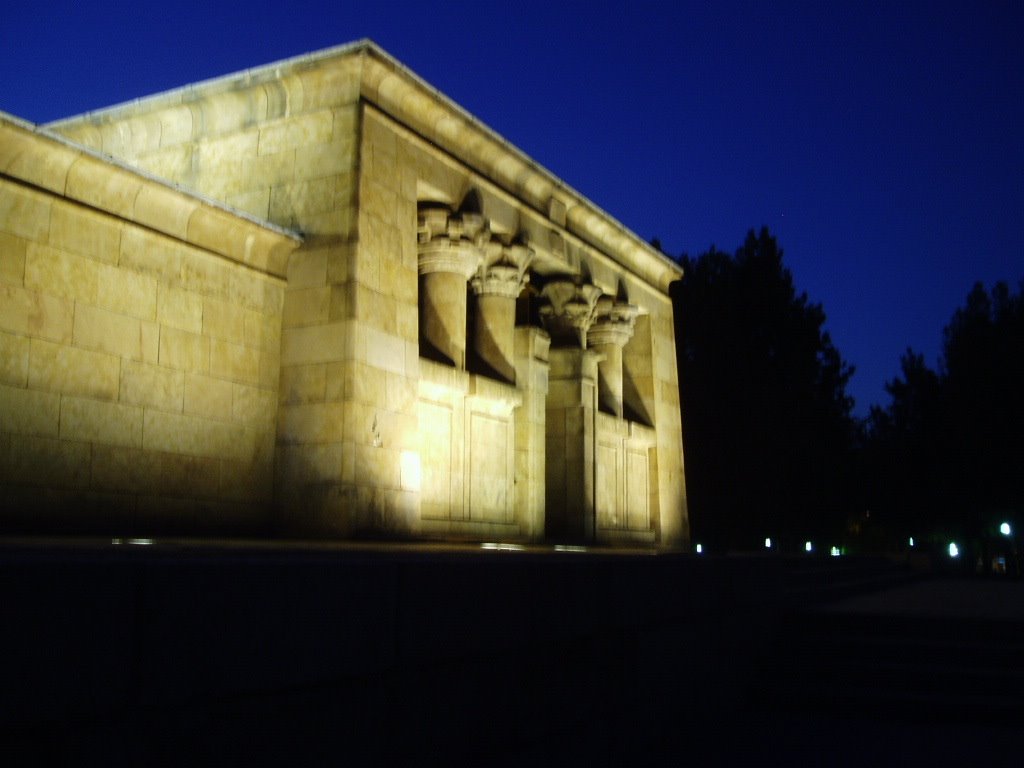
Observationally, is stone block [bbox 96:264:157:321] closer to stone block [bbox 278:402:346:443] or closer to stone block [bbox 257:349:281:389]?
stone block [bbox 257:349:281:389]

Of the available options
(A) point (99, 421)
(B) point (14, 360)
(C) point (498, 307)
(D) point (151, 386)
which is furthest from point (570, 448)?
(B) point (14, 360)

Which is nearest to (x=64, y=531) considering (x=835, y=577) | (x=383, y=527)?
(x=383, y=527)

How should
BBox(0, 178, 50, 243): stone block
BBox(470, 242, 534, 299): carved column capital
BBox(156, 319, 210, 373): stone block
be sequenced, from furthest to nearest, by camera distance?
BBox(470, 242, 534, 299): carved column capital < BBox(156, 319, 210, 373): stone block < BBox(0, 178, 50, 243): stone block

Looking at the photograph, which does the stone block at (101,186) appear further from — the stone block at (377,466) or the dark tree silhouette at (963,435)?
the dark tree silhouette at (963,435)

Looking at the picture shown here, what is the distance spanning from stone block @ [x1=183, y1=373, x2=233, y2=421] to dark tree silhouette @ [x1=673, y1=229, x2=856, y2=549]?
2351 cm

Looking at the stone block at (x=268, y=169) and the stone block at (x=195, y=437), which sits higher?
the stone block at (x=268, y=169)

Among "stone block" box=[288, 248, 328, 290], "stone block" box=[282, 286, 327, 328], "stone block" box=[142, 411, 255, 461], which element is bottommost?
"stone block" box=[142, 411, 255, 461]

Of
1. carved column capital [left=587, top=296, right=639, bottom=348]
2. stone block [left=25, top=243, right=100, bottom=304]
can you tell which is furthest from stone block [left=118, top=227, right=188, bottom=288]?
carved column capital [left=587, top=296, right=639, bottom=348]

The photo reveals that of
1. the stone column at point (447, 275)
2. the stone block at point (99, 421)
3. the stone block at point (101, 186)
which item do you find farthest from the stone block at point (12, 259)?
the stone column at point (447, 275)

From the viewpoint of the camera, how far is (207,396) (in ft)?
34.0

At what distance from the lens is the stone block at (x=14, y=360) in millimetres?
8477

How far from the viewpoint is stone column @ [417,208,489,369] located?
1338cm

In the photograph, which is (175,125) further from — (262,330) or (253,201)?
(262,330)

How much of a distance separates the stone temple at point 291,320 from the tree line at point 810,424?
1706 cm
